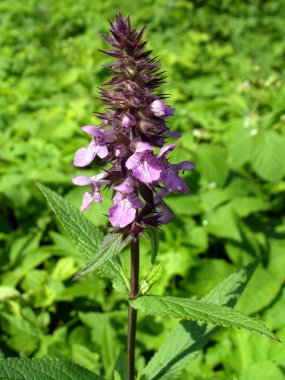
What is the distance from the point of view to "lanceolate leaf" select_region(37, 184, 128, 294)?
164 cm

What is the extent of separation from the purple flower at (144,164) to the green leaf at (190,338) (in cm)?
74

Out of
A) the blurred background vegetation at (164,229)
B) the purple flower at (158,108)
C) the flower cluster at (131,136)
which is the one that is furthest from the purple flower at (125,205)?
the blurred background vegetation at (164,229)

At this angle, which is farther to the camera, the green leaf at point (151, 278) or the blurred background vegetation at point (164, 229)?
the blurred background vegetation at point (164, 229)

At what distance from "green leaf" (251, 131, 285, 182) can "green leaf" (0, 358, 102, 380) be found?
2251mm

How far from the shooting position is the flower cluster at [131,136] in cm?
134

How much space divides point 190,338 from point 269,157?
2.00m

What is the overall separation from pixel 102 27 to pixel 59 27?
3.47 ft

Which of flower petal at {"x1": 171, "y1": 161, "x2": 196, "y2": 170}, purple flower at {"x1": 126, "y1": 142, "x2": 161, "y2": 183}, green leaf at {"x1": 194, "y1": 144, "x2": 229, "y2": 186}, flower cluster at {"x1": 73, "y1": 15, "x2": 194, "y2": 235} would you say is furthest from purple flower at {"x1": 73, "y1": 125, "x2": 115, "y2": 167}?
green leaf at {"x1": 194, "y1": 144, "x2": 229, "y2": 186}

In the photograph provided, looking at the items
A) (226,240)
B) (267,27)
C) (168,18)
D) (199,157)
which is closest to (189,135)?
(199,157)

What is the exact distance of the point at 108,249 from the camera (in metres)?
1.41

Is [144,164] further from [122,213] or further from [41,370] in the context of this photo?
[41,370]

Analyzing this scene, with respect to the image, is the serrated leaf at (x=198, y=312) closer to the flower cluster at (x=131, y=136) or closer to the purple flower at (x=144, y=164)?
the flower cluster at (x=131, y=136)

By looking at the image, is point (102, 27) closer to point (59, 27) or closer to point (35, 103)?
point (59, 27)

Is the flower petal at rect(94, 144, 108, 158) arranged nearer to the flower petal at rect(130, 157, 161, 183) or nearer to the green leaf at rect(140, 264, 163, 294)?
the flower petal at rect(130, 157, 161, 183)
